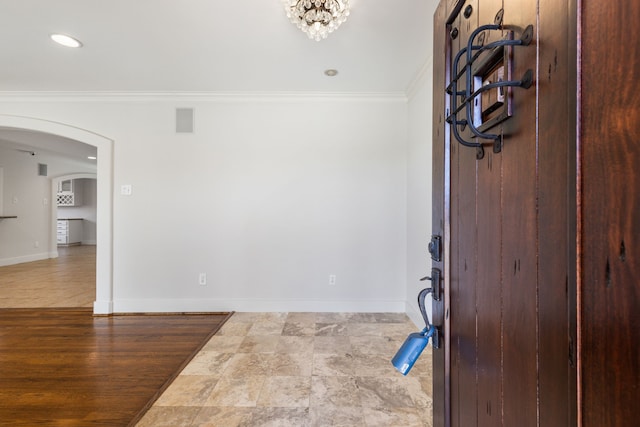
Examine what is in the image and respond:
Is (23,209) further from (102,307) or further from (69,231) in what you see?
(102,307)

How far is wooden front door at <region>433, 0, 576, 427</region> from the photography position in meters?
0.46

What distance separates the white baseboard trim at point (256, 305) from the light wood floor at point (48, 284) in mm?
829

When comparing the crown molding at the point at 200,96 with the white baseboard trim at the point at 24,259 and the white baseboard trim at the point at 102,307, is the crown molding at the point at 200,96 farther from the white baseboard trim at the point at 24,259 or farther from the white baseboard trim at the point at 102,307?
the white baseboard trim at the point at 24,259

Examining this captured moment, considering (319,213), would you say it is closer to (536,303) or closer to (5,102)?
(536,303)

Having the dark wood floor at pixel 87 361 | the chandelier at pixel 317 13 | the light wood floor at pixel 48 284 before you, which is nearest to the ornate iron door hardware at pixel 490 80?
the chandelier at pixel 317 13

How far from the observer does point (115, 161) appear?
321 cm

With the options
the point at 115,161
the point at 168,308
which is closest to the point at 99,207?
the point at 115,161

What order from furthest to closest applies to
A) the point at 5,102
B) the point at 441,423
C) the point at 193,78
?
the point at 5,102
the point at 193,78
the point at 441,423

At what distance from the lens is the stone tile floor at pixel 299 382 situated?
1.59 m

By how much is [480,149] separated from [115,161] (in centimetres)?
371

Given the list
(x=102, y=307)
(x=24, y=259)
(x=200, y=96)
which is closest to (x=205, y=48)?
(x=200, y=96)

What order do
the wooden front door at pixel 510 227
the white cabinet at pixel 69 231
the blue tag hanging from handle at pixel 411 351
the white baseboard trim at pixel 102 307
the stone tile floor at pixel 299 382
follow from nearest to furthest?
the wooden front door at pixel 510 227
the blue tag hanging from handle at pixel 411 351
the stone tile floor at pixel 299 382
the white baseboard trim at pixel 102 307
the white cabinet at pixel 69 231

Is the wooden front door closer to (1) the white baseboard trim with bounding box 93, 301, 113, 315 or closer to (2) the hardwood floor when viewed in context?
(2) the hardwood floor

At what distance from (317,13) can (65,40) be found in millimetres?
2028
